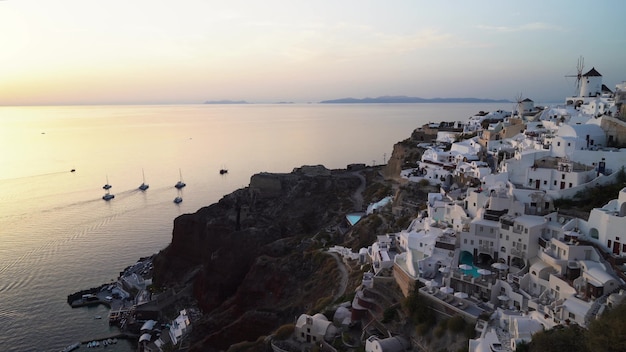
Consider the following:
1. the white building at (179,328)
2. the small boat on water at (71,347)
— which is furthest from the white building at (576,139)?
the small boat on water at (71,347)

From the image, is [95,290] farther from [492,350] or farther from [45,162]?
[45,162]

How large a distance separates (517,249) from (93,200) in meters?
60.9

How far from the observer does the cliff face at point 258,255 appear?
29.7 meters

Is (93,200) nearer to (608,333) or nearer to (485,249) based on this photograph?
(485,249)

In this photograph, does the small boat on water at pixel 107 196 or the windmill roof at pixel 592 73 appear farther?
the small boat on water at pixel 107 196

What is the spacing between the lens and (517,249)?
20594 mm

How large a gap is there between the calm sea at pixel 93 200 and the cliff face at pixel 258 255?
22.1ft

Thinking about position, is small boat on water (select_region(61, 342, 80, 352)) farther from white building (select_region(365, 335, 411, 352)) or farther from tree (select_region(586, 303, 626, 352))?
tree (select_region(586, 303, 626, 352))

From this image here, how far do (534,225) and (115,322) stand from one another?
3056 centimetres

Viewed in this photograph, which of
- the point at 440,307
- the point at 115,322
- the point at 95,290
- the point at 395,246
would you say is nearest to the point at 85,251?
the point at 95,290

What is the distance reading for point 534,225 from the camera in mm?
20141

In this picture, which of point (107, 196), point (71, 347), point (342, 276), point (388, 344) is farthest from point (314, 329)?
point (107, 196)

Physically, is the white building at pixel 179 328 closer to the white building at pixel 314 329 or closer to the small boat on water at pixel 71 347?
the small boat on water at pixel 71 347

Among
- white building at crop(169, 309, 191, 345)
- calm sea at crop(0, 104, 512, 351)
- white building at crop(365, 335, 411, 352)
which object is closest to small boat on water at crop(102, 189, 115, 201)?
calm sea at crop(0, 104, 512, 351)
